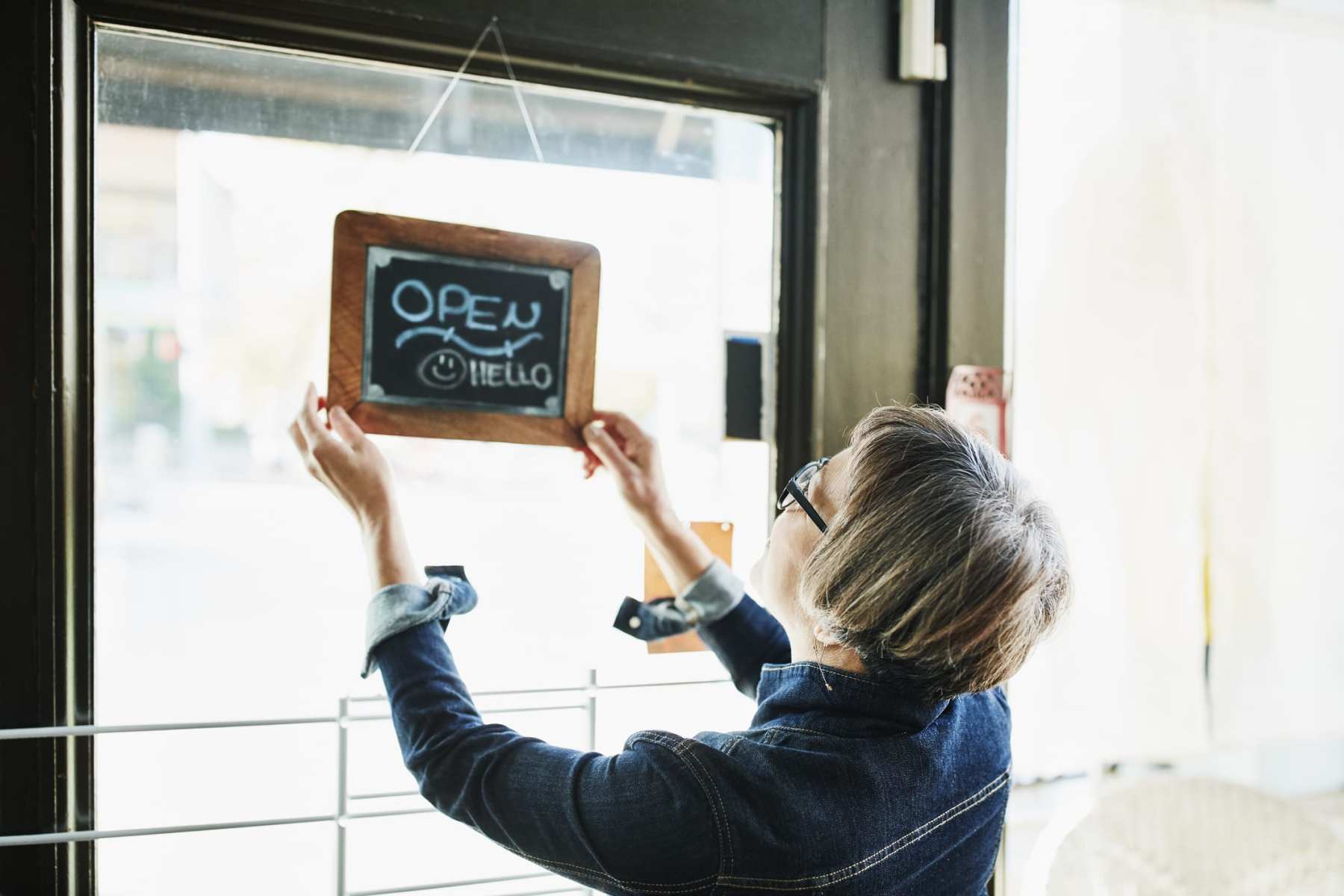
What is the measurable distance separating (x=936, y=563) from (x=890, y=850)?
235 mm

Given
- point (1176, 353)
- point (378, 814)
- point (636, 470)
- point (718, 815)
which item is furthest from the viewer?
point (1176, 353)

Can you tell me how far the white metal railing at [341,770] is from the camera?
0.71 metres

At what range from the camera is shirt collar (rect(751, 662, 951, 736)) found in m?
0.67

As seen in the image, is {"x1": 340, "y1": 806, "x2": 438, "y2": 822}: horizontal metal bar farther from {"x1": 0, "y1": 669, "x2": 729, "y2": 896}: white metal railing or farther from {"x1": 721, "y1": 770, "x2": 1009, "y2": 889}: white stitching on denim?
{"x1": 721, "y1": 770, "x2": 1009, "y2": 889}: white stitching on denim

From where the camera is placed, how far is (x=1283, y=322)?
3.78ft

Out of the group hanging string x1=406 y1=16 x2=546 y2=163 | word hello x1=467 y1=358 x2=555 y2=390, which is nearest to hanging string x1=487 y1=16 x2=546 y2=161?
hanging string x1=406 y1=16 x2=546 y2=163

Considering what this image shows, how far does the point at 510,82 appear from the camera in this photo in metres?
0.88

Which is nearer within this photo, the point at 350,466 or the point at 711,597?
the point at 350,466

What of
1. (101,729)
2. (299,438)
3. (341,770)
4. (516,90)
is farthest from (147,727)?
(516,90)

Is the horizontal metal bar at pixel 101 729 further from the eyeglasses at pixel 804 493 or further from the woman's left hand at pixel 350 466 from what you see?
the eyeglasses at pixel 804 493

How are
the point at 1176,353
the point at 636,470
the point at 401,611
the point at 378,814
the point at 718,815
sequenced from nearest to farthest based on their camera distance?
the point at 718,815, the point at 401,611, the point at 378,814, the point at 636,470, the point at 1176,353

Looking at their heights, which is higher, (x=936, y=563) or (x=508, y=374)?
(x=508, y=374)
